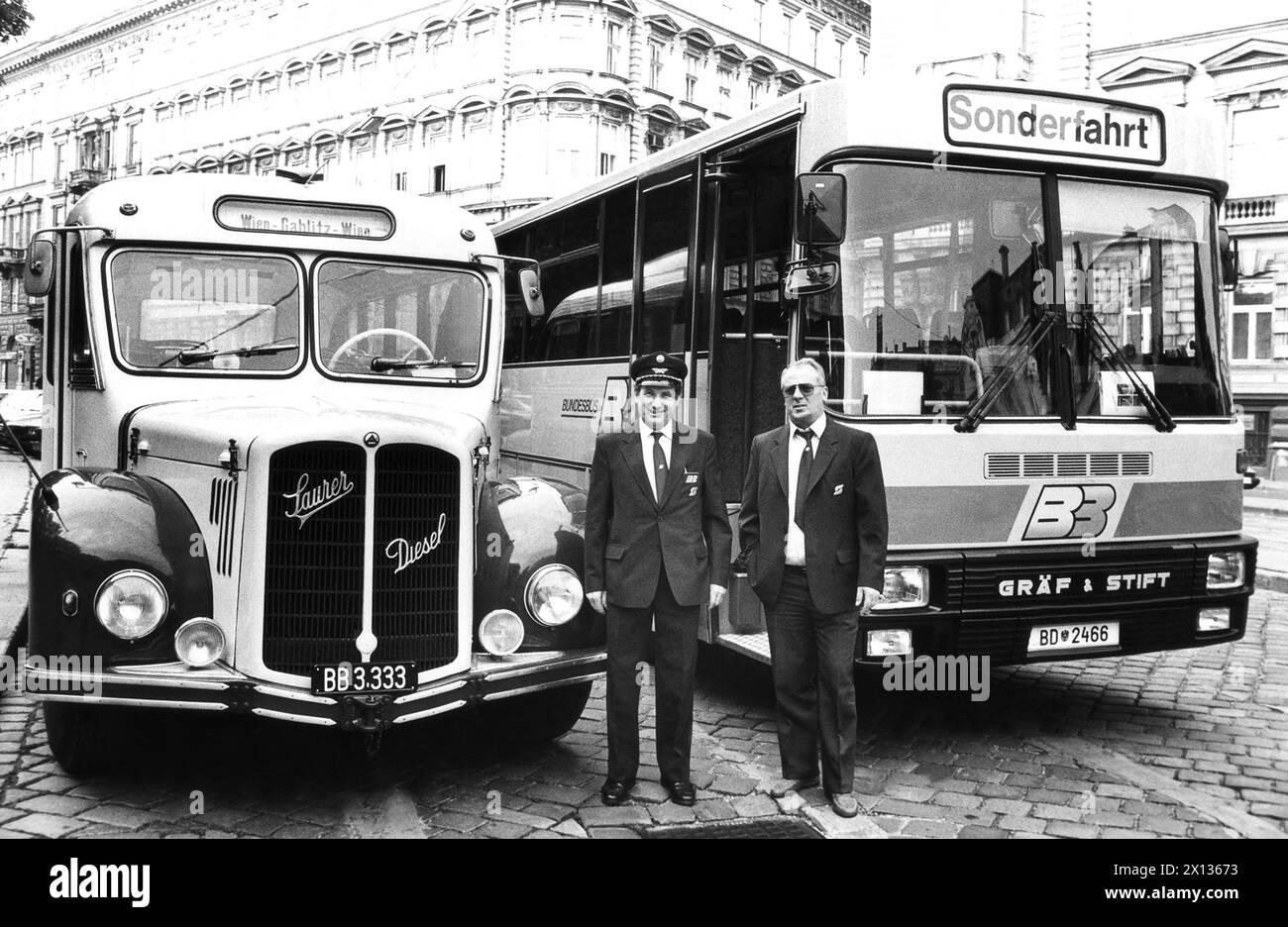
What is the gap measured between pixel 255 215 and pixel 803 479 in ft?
10.4

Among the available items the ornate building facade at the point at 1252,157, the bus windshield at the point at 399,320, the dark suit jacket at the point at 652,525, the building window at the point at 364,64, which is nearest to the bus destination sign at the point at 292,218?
the bus windshield at the point at 399,320

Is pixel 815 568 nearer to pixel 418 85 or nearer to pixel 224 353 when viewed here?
pixel 224 353

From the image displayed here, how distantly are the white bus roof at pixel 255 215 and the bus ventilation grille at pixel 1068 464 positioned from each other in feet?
10.3

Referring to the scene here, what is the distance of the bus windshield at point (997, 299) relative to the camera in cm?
632

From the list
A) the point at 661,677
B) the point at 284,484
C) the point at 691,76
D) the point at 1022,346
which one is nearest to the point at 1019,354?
the point at 1022,346

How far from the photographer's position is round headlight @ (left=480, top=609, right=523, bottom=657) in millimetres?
5574

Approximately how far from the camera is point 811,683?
18.9ft

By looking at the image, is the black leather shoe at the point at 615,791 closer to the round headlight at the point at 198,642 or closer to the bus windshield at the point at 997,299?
the round headlight at the point at 198,642

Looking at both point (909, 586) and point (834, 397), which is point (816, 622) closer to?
point (909, 586)

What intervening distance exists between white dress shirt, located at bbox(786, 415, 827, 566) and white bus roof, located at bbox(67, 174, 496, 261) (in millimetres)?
2461

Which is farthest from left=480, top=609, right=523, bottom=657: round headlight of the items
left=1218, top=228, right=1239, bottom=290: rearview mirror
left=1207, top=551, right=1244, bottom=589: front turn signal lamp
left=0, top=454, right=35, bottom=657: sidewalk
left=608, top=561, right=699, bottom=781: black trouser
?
left=1218, top=228, right=1239, bottom=290: rearview mirror

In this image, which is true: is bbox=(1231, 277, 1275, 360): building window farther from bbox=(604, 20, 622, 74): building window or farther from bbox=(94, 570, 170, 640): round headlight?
bbox=(94, 570, 170, 640): round headlight

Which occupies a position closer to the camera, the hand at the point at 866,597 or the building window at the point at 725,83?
the hand at the point at 866,597
